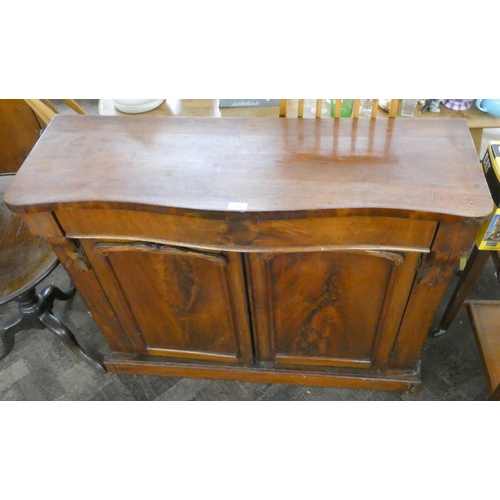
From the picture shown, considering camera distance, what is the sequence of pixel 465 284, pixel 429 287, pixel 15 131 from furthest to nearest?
pixel 15 131 < pixel 465 284 < pixel 429 287

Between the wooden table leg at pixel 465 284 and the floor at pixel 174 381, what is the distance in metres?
0.07

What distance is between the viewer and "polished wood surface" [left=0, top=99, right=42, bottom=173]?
173 cm

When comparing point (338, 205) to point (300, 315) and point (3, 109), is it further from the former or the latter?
point (3, 109)

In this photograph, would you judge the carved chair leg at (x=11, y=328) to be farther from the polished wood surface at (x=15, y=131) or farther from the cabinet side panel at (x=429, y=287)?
the cabinet side panel at (x=429, y=287)

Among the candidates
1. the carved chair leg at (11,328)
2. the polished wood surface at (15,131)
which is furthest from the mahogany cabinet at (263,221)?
the polished wood surface at (15,131)

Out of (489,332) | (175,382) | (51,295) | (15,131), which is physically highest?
(15,131)

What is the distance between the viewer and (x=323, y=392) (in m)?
1.44

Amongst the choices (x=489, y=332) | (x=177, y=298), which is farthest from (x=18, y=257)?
(x=489, y=332)

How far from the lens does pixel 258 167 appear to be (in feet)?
3.27

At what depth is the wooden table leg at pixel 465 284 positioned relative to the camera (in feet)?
4.20

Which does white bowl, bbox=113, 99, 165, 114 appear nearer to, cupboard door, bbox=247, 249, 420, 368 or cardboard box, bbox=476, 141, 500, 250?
cupboard door, bbox=247, 249, 420, 368

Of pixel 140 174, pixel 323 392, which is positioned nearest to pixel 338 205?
pixel 140 174

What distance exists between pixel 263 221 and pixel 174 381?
0.79m

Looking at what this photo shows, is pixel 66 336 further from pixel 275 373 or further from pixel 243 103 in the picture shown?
pixel 243 103
